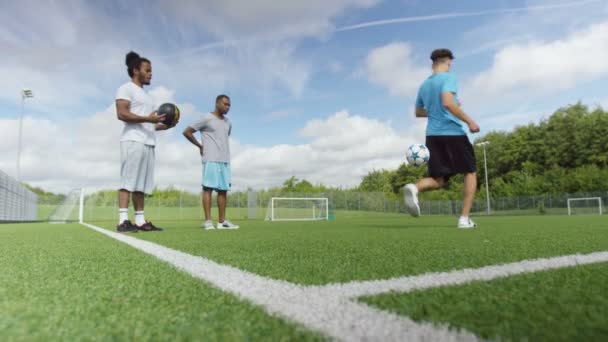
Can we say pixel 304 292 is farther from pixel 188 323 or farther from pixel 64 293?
pixel 64 293

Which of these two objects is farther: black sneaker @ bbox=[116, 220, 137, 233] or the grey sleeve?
the grey sleeve

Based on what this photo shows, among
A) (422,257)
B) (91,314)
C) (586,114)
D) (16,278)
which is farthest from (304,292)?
(586,114)

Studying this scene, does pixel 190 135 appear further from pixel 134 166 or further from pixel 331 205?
pixel 331 205

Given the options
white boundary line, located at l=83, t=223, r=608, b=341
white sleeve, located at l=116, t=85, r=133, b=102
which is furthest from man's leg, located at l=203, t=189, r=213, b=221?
white boundary line, located at l=83, t=223, r=608, b=341

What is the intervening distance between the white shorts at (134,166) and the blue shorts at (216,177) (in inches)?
39.3

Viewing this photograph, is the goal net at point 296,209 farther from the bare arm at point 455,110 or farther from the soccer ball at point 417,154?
the bare arm at point 455,110

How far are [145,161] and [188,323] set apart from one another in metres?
4.20

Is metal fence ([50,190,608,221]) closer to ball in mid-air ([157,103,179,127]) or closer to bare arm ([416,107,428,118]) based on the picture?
ball in mid-air ([157,103,179,127])

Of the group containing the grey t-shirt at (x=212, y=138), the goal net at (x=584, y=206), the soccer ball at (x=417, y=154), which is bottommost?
the goal net at (x=584, y=206)

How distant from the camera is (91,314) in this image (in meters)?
1.09

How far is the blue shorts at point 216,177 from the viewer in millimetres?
5762

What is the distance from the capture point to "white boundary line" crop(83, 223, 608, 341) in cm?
90

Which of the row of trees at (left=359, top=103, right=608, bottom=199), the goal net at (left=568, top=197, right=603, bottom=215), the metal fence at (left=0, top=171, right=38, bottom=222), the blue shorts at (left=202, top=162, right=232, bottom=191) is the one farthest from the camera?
the row of trees at (left=359, top=103, right=608, bottom=199)

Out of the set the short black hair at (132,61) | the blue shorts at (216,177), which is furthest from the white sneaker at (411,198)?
the short black hair at (132,61)
